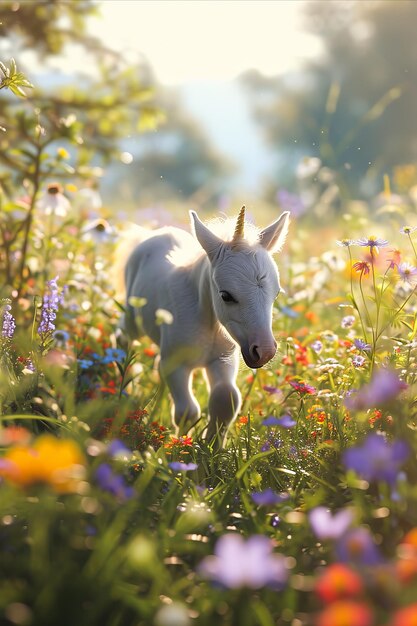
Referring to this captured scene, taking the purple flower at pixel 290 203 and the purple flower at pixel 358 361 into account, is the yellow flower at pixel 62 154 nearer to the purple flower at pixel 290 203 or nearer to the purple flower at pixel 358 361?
the purple flower at pixel 358 361

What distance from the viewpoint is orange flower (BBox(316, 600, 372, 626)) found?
1.19 m

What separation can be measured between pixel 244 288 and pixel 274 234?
53 cm

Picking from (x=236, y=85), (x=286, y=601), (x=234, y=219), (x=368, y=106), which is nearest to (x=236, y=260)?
(x=234, y=219)

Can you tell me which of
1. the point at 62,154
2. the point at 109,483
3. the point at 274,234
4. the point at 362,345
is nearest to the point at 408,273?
the point at 362,345

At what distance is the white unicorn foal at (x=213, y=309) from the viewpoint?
10.5ft

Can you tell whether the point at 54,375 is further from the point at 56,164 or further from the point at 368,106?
the point at 368,106

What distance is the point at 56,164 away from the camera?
497cm

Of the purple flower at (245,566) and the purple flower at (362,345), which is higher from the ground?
the purple flower at (362,345)

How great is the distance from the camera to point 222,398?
12.1ft

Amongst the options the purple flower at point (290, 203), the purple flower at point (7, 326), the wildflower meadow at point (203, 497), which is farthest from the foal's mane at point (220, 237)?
the purple flower at point (290, 203)

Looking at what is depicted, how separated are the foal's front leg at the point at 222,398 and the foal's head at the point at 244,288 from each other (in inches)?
17.6

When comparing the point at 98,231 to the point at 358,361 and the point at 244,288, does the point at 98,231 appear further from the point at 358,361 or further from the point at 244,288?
the point at 358,361

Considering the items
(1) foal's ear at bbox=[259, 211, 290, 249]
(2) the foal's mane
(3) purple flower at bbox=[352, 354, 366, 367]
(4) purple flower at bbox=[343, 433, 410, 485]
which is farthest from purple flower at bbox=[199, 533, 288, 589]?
(1) foal's ear at bbox=[259, 211, 290, 249]

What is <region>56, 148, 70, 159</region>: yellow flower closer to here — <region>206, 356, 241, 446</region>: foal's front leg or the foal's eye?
<region>206, 356, 241, 446</region>: foal's front leg
